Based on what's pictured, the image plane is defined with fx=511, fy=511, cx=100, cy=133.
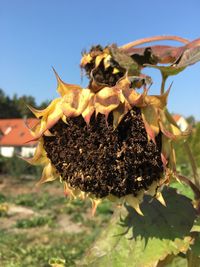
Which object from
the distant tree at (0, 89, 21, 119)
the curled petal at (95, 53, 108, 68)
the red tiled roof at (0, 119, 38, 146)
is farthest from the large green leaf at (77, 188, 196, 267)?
the distant tree at (0, 89, 21, 119)

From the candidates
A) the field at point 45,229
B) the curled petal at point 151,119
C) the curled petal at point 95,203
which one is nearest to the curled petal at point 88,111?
the curled petal at point 151,119

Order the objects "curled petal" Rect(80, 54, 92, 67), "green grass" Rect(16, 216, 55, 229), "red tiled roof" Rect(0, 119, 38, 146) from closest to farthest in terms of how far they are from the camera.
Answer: "curled petal" Rect(80, 54, 92, 67), "green grass" Rect(16, 216, 55, 229), "red tiled roof" Rect(0, 119, 38, 146)

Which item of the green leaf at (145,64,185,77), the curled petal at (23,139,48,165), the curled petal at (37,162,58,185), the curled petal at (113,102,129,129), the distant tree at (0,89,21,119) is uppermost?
the green leaf at (145,64,185,77)

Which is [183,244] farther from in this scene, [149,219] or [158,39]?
[158,39]

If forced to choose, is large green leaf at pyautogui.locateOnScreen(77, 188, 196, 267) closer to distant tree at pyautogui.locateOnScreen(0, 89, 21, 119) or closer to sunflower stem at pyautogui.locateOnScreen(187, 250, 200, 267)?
sunflower stem at pyautogui.locateOnScreen(187, 250, 200, 267)

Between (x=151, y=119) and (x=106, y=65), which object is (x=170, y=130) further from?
(x=106, y=65)

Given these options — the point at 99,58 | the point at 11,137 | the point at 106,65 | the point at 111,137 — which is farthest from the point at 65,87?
the point at 11,137
